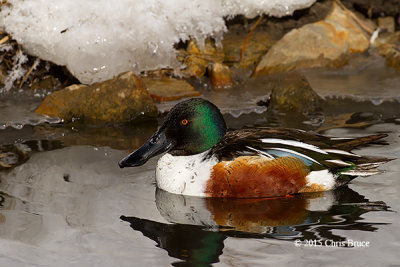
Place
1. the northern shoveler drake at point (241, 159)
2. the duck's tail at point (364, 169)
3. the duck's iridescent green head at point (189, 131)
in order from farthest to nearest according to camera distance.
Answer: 1. the duck's iridescent green head at point (189, 131)
2. the duck's tail at point (364, 169)
3. the northern shoveler drake at point (241, 159)

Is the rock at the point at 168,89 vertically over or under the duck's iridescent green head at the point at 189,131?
under

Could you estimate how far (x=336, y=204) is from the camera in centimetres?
420

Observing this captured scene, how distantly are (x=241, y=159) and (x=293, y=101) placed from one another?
2.34 meters

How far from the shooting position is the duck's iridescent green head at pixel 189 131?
4.49 meters

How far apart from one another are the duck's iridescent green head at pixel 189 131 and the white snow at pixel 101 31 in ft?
8.60

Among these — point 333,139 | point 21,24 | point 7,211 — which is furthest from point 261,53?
point 7,211

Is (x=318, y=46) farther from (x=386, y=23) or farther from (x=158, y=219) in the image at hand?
(x=158, y=219)

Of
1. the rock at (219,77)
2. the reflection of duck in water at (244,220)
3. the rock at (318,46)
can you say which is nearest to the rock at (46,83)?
the rock at (219,77)

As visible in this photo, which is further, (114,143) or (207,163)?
(114,143)

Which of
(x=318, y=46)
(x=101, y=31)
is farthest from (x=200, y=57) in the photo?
(x=318, y=46)

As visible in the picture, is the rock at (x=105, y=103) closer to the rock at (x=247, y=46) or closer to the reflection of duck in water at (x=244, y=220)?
the rock at (x=247, y=46)

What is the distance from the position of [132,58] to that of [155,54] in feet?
0.84

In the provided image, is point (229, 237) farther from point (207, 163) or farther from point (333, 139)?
point (333, 139)

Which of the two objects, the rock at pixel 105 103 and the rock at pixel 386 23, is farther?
the rock at pixel 386 23
